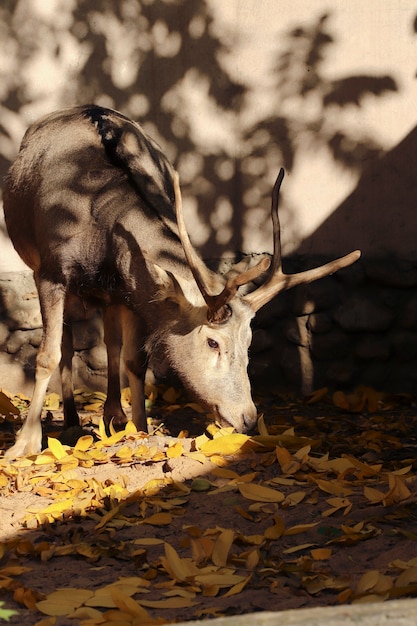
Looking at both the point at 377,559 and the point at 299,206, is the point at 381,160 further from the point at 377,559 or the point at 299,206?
the point at 377,559

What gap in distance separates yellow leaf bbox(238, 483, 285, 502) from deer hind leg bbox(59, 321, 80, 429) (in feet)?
7.74

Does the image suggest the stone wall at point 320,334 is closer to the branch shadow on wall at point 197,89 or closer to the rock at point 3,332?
the rock at point 3,332

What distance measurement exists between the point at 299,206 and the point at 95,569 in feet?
13.8

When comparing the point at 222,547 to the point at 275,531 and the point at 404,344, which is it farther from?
the point at 404,344

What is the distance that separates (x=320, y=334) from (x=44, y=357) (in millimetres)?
2381

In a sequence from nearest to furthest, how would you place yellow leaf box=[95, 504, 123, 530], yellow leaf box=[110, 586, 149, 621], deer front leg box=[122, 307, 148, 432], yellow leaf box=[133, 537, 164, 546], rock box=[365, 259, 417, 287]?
1. yellow leaf box=[110, 586, 149, 621]
2. yellow leaf box=[133, 537, 164, 546]
3. yellow leaf box=[95, 504, 123, 530]
4. deer front leg box=[122, 307, 148, 432]
5. rock box=[365, 259, 417, 287]

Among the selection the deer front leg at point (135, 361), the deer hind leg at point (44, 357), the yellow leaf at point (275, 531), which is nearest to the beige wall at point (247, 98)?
the deer front leg at point (135, 361)

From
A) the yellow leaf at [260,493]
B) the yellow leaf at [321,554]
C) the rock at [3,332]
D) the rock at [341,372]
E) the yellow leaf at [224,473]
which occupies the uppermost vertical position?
the rock at [3,332]

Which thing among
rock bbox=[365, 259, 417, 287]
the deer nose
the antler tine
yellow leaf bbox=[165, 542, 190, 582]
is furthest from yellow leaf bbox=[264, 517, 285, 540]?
rock bbox=[365, 259, 417, 287]

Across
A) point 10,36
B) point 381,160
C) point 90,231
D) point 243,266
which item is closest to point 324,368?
point 243,266

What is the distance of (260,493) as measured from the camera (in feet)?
12.5

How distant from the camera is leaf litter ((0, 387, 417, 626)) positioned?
2.80 metres

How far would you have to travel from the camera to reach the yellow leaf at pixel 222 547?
10.4 ft

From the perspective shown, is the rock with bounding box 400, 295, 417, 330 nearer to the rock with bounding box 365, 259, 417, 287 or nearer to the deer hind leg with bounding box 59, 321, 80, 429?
the rock with bounding box 365, 259, 417, 287
